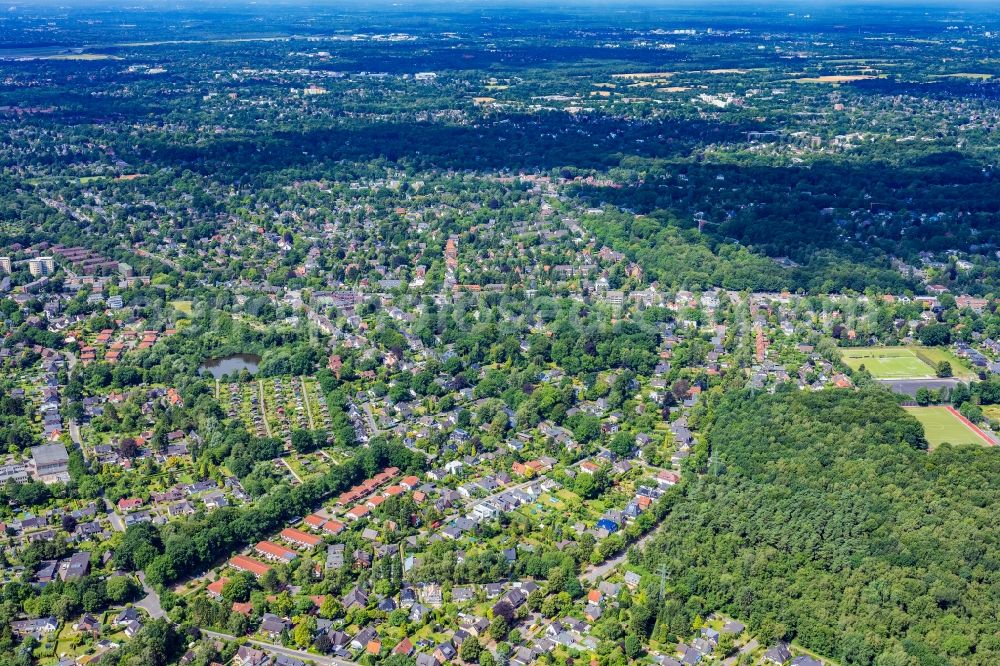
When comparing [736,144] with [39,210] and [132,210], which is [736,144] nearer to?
[132,210]

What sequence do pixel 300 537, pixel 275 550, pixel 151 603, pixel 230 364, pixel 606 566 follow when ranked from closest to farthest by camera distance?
pixel 151 603 → pixel 606 566 → pixel 275 550 → pixel 300 537 → pixel 230 364

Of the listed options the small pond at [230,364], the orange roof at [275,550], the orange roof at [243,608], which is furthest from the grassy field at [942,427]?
the small pond at [230,364]

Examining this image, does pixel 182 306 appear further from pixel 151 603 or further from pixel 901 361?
pixel 901 361

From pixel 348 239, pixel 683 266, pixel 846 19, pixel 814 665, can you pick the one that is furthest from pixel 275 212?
pixel 846 19

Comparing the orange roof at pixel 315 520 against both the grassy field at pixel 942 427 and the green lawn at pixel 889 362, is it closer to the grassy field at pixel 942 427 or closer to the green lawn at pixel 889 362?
the grassy field at pixel 942 427

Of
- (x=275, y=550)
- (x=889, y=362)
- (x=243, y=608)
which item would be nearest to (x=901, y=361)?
(x=889, y=362)

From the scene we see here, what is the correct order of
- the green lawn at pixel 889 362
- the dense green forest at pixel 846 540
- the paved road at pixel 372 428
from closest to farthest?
1. the dense green forest at pixel 846 540
2. the paved road at pixel 372 428
3. the green lawn at pixel 889 362

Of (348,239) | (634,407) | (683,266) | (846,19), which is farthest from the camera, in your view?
(846,19)
